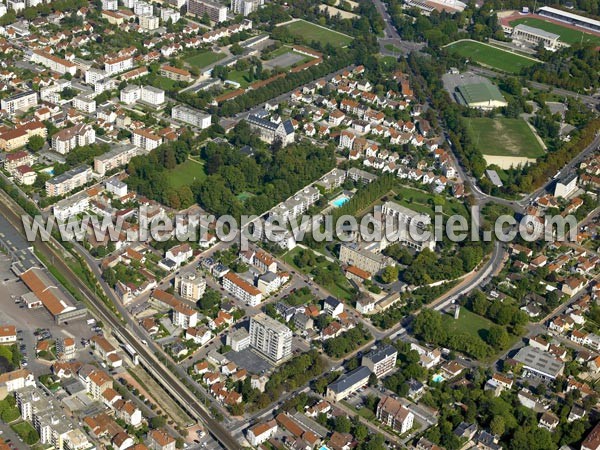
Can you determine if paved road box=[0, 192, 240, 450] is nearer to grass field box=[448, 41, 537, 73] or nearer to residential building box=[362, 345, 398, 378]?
residential building box=[362, 345, 398, 378]

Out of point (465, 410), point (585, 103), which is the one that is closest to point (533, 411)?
point (465, 410)

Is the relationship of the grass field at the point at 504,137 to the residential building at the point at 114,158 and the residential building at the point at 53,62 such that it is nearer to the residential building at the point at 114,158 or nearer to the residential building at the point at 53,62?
the residential building at the point at 114,158

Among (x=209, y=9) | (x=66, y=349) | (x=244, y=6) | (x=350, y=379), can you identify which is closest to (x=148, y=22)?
(x=209, y=9)

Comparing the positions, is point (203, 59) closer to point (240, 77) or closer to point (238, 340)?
point (240, 77)

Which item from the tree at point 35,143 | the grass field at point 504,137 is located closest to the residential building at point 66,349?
the tree at point 35,143

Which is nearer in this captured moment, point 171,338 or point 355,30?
point 171,338

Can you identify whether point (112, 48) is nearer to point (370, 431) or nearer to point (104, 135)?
point (104, 135)
